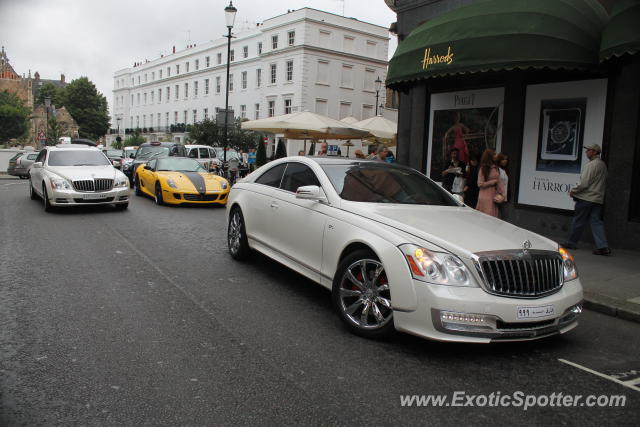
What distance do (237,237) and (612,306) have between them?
15.7ft

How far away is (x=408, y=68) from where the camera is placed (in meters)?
11.4

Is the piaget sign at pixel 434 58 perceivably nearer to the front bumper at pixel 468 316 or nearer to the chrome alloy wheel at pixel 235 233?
the chrome alloy wheel at pixel 235 233

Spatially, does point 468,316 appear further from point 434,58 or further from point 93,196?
point 93,196

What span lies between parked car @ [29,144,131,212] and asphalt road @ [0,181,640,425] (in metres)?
5.55

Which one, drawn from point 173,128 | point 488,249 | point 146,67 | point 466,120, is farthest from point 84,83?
point 488,249

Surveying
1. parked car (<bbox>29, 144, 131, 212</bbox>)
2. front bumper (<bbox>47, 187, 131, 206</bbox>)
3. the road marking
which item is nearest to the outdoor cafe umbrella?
parked car (<bbox>29, 144, 131, 212</bbox>)

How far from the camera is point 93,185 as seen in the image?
1261cm

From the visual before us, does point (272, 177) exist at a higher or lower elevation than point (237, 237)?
higher

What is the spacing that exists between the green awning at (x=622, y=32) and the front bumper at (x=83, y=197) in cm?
1032

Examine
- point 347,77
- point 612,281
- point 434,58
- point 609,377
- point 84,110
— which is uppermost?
point 347,77

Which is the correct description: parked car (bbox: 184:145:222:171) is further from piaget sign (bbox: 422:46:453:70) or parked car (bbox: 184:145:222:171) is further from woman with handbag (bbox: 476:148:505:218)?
woman with handbag (bbox: 476:148:505:218)

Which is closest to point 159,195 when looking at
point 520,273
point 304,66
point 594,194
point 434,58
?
point 434,58

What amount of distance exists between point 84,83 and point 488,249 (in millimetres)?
118730

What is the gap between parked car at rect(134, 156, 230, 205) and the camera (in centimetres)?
1431
